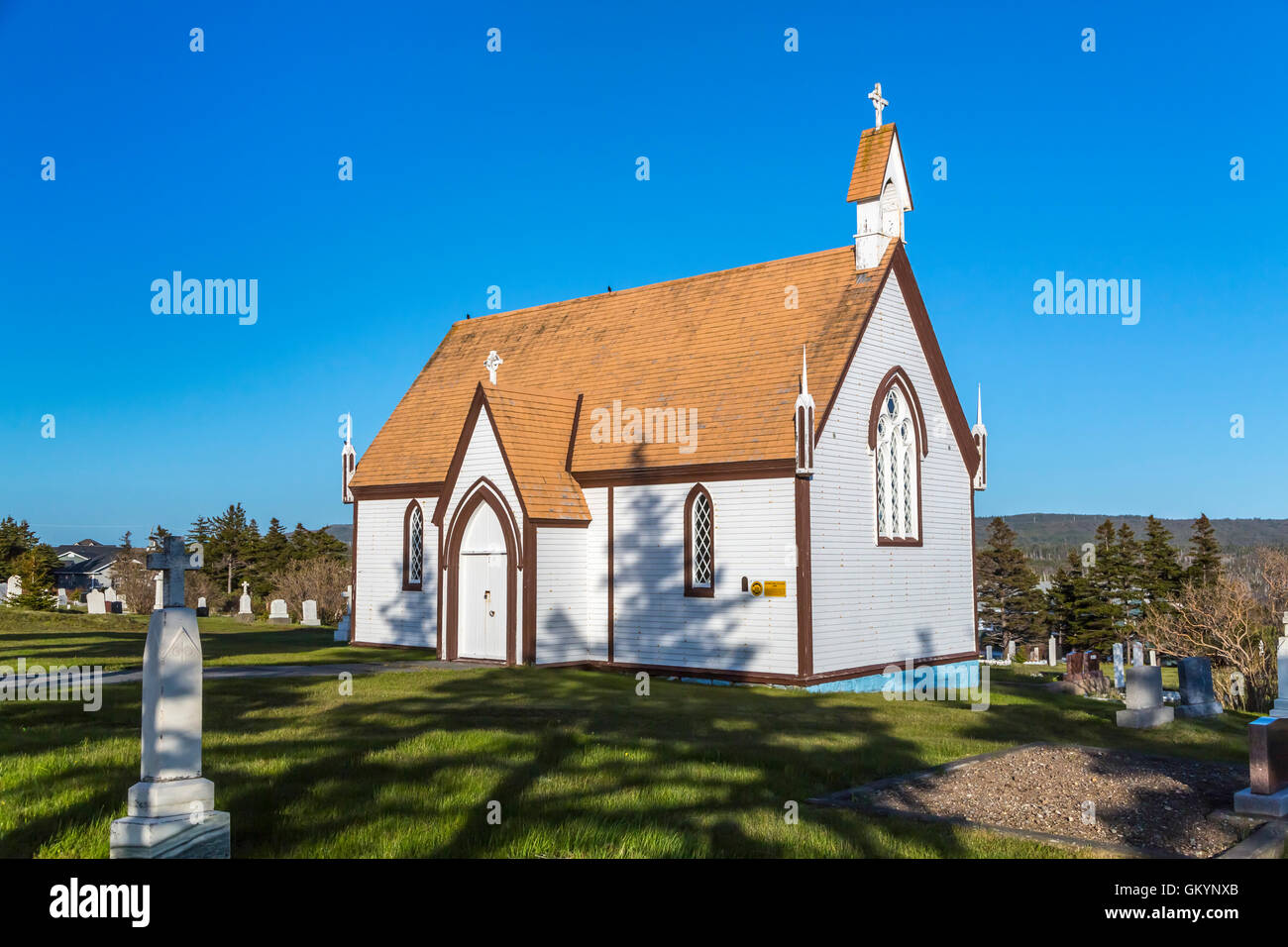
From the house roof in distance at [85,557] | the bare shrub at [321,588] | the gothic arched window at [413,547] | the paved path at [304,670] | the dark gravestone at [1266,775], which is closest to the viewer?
the dark gravestone at [1266,775]

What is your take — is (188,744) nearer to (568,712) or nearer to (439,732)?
(439,732)

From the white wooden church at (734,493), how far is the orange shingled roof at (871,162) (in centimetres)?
5

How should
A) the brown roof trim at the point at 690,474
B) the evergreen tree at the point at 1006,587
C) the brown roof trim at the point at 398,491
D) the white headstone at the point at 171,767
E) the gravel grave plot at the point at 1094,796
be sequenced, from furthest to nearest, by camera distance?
the evergreen tree at the point at 1006,587
the brown roof trim at the point at 398,491
the brown roof trim at the point at 690,474
the gravel grave plot at the point at 1094,796
the white headstone at the point at 171,767

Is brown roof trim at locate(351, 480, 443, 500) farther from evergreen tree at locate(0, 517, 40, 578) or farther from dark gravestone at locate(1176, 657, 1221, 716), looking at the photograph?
evergreen tree at locate(0, 517, 40, 578)

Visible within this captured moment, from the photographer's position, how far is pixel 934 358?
2653cm

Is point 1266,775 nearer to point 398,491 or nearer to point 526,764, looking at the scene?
point 526,764

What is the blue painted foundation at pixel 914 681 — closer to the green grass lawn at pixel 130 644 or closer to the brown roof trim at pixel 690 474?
the brown roof trim at pixel 690 474

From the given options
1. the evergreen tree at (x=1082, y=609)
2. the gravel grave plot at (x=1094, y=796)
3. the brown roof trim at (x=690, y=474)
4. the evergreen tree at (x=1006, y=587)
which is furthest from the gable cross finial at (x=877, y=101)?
the evergreen tree at (x=1006, y=587)

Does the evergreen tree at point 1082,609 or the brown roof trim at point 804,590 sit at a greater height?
the brown roof trim at point 804,590

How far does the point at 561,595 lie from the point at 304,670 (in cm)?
614

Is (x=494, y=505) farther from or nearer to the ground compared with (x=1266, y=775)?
farther from the ground

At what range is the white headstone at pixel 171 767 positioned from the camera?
6.60 meters

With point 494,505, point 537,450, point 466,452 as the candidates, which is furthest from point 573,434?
point 494,505
